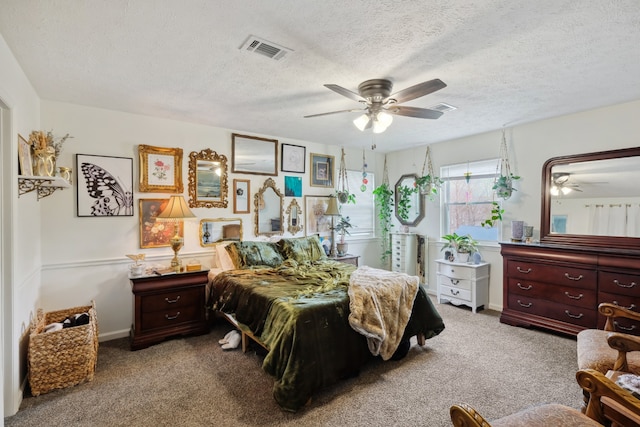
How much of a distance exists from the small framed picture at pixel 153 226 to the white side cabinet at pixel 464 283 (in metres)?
3.78

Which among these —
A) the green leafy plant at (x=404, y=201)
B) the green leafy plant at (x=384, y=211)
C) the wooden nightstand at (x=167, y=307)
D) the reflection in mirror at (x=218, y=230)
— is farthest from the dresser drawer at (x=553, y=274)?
the wooden nightstand at (x=167, y=307)

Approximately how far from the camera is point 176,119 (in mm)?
3717

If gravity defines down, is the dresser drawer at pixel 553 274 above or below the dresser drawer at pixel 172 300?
above

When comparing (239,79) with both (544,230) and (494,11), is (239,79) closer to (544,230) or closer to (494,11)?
(494,11)

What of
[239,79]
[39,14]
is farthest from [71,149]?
[239,79]

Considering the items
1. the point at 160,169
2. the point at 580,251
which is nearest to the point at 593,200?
the point at 580,251

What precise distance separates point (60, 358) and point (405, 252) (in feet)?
15.0

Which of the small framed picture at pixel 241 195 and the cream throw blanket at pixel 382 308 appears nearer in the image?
the cream throw blanket at pixel 382 308

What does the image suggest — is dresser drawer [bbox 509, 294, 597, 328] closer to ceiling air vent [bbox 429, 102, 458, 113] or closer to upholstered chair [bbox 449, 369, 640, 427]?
upholstered chair [bbox 449, 369, 640, 427]

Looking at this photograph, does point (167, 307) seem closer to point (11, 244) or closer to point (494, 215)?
point (11, 244)

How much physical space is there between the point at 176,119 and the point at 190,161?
→ 1.71ft

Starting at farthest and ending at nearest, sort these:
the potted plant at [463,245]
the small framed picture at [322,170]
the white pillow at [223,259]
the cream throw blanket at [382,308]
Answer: the small framed picture at [322,170] → the potted plant at [463,245] → the white pillow at [223,259] → the cream throw blanket at [382,308]

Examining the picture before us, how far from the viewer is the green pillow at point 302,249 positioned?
13.5ft

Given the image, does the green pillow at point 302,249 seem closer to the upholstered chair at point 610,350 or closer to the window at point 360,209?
the window at point 360,209
